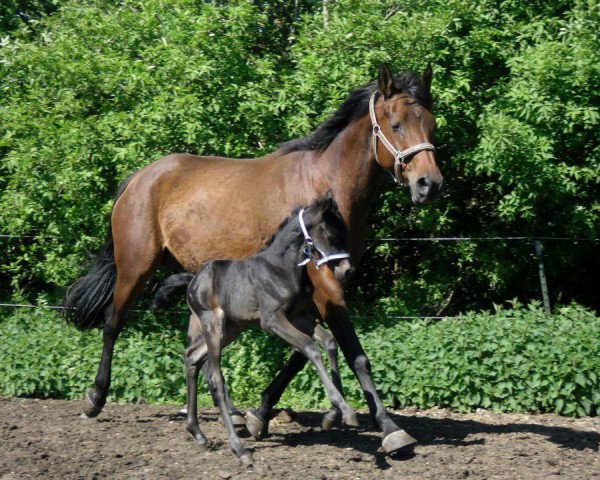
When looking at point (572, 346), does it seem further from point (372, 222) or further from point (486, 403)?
point (372, 222)

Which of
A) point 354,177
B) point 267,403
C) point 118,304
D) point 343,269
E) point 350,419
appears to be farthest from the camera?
point 118,304

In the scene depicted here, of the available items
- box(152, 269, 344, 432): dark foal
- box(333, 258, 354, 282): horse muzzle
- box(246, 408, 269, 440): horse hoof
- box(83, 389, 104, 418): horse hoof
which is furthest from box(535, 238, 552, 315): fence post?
box(83, 389, 104, 418): horse hoof

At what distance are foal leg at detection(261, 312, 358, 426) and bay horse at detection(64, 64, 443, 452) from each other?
385 millimetres

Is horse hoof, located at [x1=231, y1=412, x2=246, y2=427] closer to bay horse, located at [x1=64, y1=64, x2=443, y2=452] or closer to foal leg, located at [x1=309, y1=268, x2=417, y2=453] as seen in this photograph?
bay horse, located at [x1=64, y1=64, x2=443, y2=452]

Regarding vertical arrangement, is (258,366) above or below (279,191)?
below

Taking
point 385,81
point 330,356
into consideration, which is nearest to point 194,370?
point 330,356

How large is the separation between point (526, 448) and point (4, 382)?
5.47 metres

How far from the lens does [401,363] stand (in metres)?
8.61

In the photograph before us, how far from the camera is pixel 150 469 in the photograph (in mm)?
6094

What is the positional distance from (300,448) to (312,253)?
145 cm

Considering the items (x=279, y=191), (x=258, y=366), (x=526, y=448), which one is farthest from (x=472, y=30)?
(x=526, y=448)

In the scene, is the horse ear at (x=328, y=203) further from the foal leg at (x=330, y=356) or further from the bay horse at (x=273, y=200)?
the foal leg at (x=330, y=356)

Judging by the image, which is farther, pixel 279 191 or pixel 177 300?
pixel 177 300

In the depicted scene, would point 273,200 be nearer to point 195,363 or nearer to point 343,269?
point 343,269
